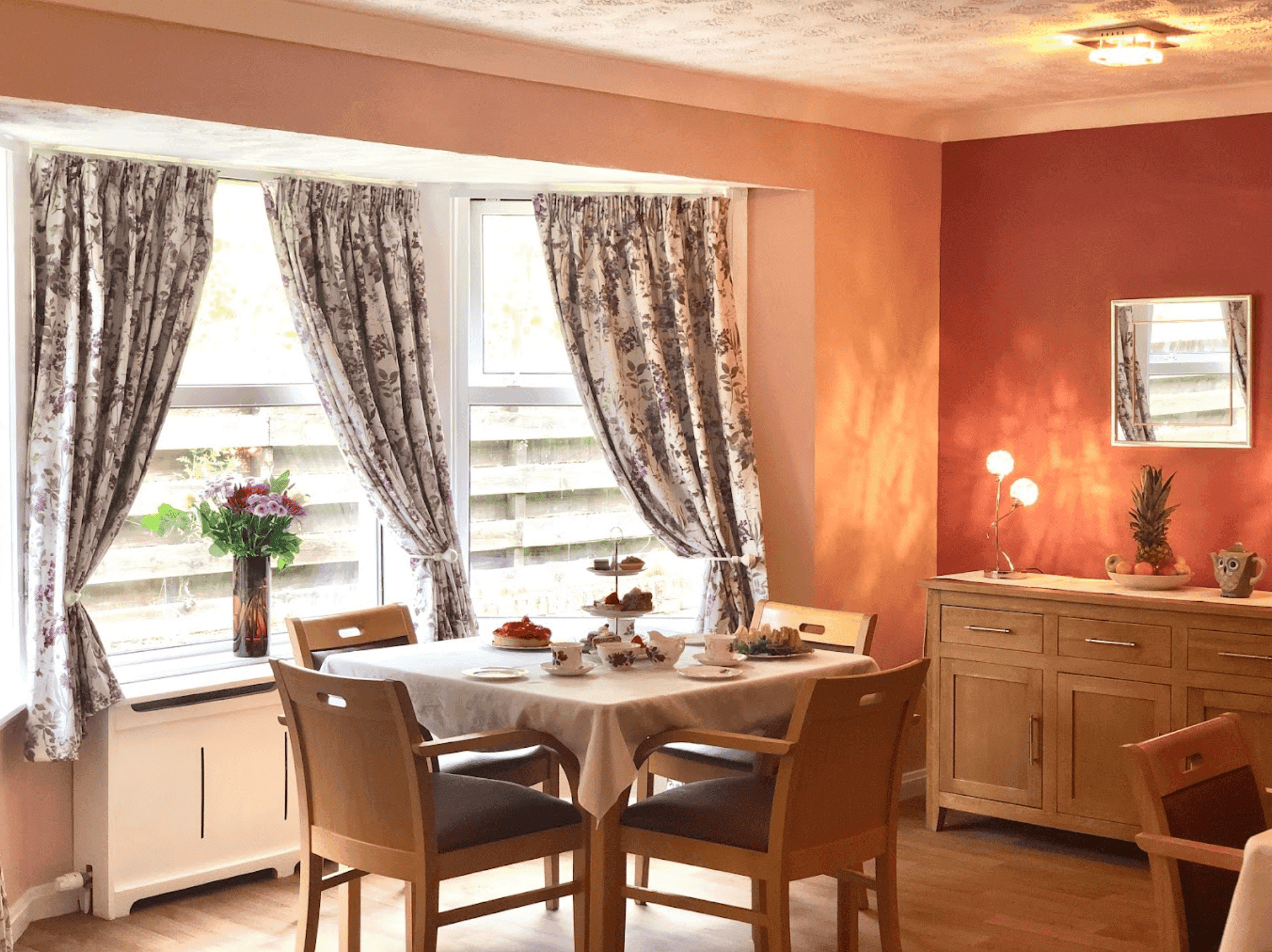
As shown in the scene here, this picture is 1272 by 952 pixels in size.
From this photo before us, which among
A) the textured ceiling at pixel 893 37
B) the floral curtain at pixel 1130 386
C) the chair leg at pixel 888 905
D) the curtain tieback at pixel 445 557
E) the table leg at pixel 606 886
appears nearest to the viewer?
the table leg at pixel 606 886

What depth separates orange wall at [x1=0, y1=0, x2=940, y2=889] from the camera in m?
4.70

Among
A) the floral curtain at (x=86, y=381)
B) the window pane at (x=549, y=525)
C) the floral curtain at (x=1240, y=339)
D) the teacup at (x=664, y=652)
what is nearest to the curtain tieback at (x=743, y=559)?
the window pane at (x=549, y=525)

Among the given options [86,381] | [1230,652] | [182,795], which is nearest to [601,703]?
[182,795]

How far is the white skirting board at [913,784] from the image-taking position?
6.08 metres

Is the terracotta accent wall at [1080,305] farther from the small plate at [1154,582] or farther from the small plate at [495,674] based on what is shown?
the small plate at [495,674]

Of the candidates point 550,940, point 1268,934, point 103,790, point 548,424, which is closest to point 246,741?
point 103,790

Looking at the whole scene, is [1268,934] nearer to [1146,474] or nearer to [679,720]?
[679,720]

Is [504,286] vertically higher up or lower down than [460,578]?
higher up

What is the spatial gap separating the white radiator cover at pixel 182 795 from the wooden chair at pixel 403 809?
A: 986 millimetres

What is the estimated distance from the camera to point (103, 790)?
466 cm

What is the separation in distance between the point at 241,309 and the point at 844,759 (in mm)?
2807

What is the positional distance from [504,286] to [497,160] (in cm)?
94

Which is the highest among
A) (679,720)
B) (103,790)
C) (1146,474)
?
(1146,474)

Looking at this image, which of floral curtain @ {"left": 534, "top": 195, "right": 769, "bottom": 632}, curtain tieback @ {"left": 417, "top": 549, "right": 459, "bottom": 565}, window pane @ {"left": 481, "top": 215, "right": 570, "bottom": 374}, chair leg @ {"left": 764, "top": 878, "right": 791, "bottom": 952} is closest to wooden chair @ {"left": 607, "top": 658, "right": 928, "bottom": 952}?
chair leg @ {"left": 764, "top": 878, "right": 791, "bottom": 952}
